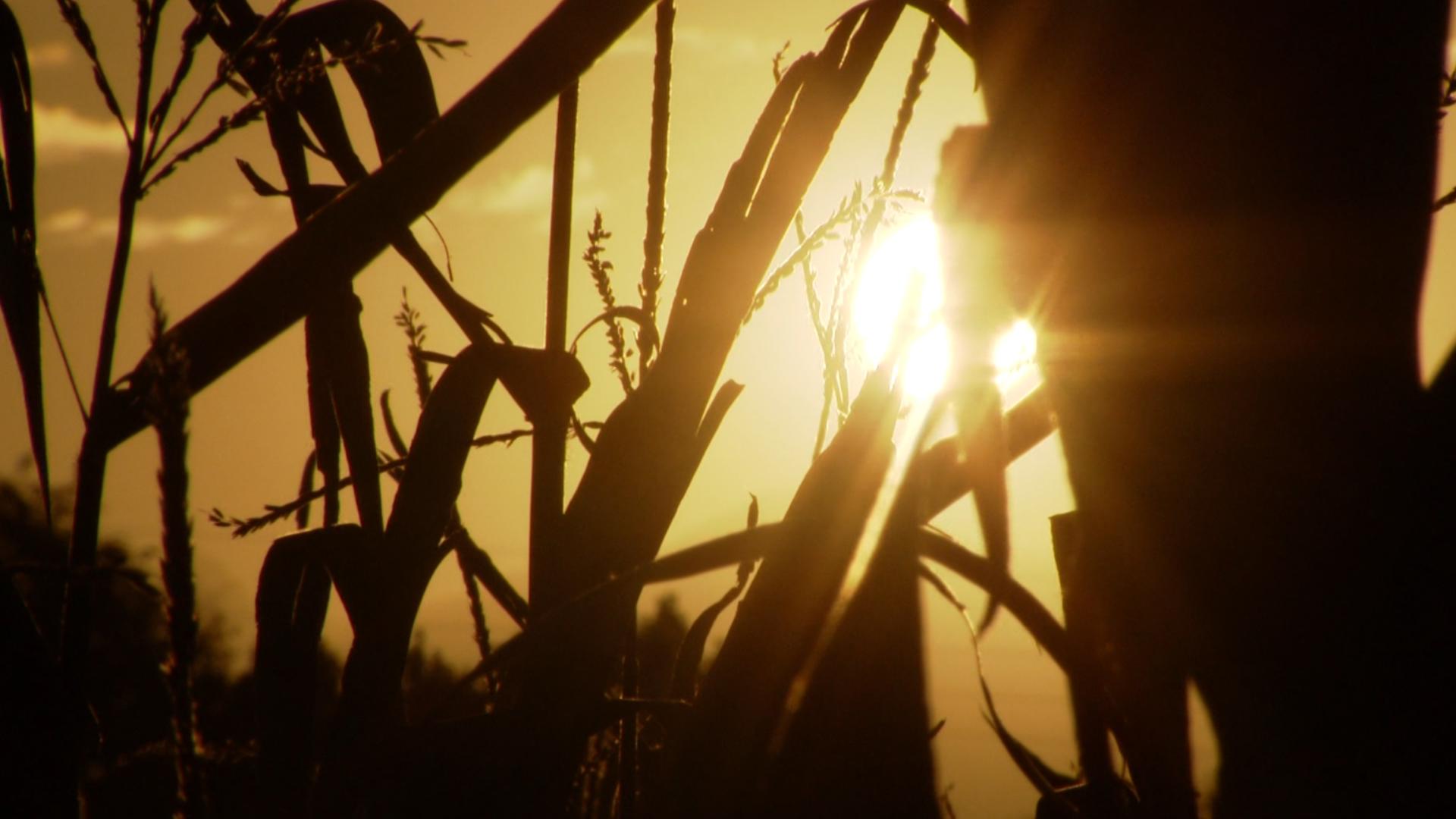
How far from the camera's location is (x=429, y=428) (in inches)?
14.6

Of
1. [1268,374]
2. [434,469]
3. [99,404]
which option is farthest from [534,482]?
[1268,374]

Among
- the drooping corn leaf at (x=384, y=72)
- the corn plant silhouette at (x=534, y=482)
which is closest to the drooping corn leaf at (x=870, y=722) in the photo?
the corn plant silhouette at (x=534, y=482)

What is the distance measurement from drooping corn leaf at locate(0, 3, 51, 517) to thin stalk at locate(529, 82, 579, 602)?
0.20 m

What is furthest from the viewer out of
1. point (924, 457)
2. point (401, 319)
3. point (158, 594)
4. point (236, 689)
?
point (236, 689)

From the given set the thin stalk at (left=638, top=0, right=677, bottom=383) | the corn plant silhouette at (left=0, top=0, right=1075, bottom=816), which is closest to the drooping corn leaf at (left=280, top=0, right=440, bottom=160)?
the corn plant silhouette at (left=0, top=0, right=1075, bottom=816)

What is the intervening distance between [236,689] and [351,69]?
1024 cm

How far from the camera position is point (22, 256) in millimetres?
408

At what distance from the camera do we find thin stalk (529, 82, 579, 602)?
0.40m

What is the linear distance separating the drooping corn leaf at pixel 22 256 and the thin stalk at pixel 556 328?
20 centimetres

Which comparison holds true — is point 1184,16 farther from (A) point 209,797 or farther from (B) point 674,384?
(A) point 209,797

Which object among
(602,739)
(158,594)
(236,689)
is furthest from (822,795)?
(236,689)

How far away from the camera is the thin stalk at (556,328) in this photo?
40 centimetres

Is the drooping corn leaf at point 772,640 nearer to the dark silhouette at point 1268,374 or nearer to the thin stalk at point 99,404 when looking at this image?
the dark silhouette at point 1268,374

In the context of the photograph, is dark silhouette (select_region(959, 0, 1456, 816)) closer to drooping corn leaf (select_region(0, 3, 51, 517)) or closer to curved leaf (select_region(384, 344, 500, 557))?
curved leaf (select_region(384, 344, 500, 557))
